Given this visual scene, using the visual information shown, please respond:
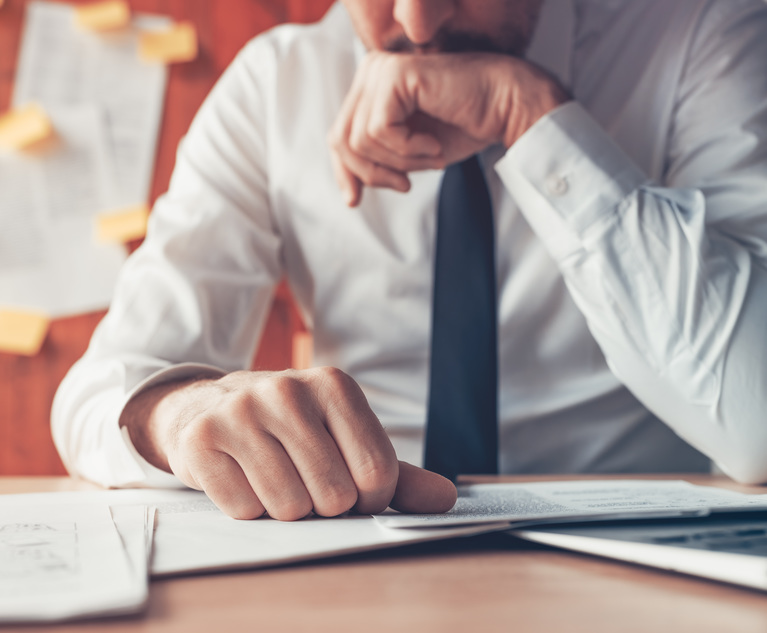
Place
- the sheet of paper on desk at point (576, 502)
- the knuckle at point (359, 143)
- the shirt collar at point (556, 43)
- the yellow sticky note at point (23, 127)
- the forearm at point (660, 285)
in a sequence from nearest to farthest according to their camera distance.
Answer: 1. the sheet of paper on desk at point (576, 502)
2. the forearm at point (660, 285)
3. the knuckle at point (359, 143)
4. the shirt collar at point (556, 43)
5. the yellow sticky note at point (23, 127)

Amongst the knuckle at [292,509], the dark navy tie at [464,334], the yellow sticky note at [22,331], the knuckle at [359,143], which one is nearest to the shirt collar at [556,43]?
the dark navy tie at [464,334]

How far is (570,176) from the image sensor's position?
2.41 feet

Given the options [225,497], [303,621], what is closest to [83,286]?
[225,497]

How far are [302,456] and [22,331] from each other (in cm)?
125

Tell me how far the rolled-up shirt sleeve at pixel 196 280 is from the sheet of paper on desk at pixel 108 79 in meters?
0.50

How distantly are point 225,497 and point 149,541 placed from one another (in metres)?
0.07

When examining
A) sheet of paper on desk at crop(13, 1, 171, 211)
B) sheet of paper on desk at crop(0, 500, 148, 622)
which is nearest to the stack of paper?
sheet of paper on desk at crop(0, 500, 148, 622)

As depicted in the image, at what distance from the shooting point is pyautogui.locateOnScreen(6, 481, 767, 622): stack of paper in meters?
0.26

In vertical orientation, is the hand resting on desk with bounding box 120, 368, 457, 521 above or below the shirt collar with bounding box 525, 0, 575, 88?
below

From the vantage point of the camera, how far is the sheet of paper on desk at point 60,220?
57.1 inches

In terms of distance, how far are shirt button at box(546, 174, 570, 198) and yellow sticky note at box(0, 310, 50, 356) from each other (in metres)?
1.14

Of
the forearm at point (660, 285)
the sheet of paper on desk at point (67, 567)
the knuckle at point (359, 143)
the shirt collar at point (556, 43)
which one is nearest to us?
the sheet of paper on desk at point (67, 567)

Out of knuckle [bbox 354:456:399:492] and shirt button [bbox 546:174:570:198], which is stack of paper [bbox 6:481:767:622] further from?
shirt button [bbox 546:174:570:198]

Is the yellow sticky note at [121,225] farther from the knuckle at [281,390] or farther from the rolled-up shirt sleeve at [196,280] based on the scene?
the knuckle at [281,390]
